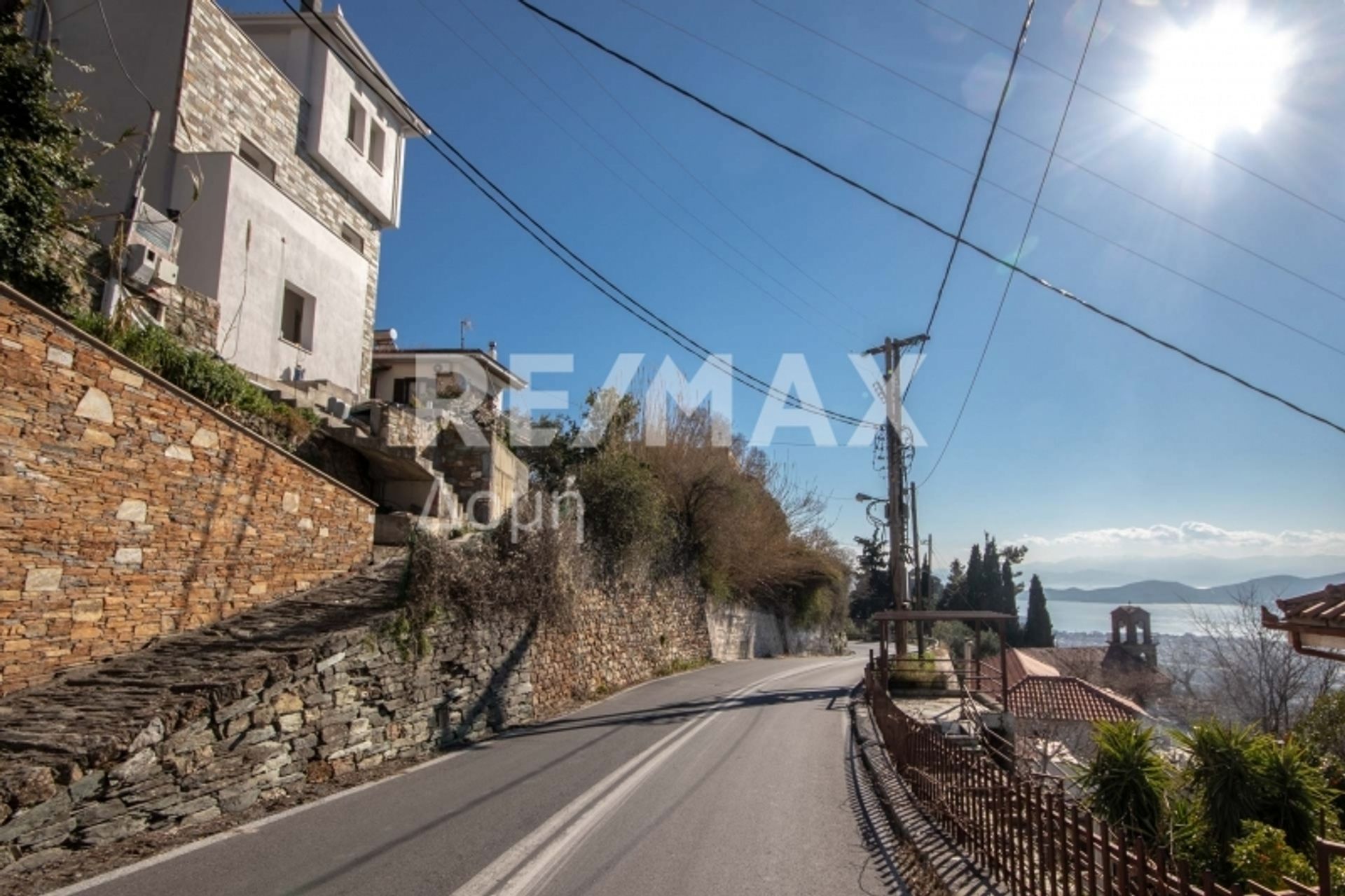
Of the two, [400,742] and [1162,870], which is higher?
[1162,870]

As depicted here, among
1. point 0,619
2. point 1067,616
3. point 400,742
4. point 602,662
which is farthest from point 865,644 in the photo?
point 0,619

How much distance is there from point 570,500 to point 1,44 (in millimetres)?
12673

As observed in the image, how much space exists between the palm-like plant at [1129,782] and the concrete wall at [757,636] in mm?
22131

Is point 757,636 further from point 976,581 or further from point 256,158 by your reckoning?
point 976,581

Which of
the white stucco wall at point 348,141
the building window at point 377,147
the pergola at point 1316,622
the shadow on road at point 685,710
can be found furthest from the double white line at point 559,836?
the building window at point 377,147

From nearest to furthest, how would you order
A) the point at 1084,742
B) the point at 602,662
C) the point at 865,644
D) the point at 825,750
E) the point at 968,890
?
the point at 968,890 → the point at 825,750 → the point at 602,662 → the point at 1084,742 → the point at 865,644

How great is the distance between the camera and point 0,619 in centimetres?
652

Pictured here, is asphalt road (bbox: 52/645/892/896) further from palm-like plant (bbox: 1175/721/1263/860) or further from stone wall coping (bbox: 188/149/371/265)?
stone wall coping (bbox: 188/149/371/265)

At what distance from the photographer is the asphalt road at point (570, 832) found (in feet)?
17.5

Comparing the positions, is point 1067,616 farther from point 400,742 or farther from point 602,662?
point 400,742

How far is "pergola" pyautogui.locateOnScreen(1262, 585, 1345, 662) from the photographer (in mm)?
6219

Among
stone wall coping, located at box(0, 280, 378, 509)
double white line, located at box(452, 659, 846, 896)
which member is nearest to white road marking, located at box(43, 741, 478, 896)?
double white line, located at box(452, 659, 846, 896)

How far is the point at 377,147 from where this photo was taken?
21.9 m

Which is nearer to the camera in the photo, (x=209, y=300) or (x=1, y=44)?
(x=1, y=44)
